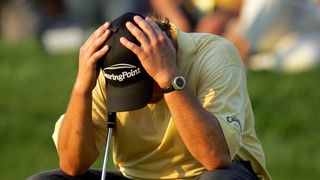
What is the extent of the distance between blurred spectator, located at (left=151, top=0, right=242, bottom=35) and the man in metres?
4.91

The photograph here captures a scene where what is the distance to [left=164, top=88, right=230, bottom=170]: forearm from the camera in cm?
543

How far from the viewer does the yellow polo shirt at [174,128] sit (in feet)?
18.5

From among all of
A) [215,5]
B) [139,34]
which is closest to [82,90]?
[139,34]

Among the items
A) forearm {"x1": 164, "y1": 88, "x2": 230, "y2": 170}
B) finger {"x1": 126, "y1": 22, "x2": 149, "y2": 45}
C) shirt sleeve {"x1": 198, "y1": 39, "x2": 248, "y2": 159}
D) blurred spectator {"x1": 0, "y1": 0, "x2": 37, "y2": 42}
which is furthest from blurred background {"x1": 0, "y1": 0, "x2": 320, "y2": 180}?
blurred spectator {"x1": 0, "y1": 0, "x2": 37, "y2": 42}

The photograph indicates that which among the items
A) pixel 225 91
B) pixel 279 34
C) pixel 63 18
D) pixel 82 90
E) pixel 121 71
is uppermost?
pixel 121 71

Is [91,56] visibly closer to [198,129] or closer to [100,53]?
[100,53]

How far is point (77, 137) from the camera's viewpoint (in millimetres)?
5750

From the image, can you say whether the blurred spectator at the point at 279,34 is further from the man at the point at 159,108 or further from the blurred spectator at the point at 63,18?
the man at the point at 159,108

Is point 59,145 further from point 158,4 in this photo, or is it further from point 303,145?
point 158,4

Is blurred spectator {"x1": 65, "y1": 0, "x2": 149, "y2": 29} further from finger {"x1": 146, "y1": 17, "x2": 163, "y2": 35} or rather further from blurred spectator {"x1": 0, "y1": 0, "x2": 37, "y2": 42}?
finger {"x1": 146, "y1": 17, "x2": 163, "y2": 35}

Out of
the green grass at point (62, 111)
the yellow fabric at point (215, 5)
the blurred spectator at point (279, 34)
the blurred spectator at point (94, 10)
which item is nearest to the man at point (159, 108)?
the green grass at point (62, 111)

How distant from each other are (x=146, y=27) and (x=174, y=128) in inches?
21.7

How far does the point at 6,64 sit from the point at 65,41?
73.1 inches

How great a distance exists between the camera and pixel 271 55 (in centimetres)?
1198
